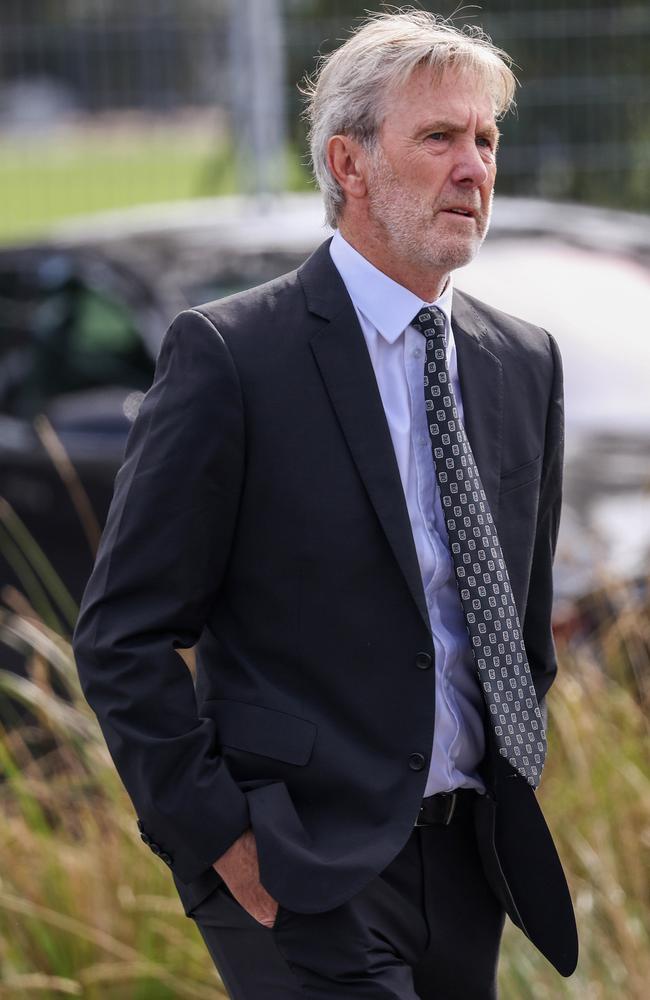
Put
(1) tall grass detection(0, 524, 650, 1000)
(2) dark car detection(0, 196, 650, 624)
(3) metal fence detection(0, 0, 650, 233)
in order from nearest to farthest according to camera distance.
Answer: (1) tall grass detection(0, 524, 650, 1000) < (2) dark car detection(0, 196, 650, 624) < (3) metal fence detection(0, 0, 650, 233)

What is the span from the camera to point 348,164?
8.07ft

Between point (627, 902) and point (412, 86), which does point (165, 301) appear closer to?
point (627, 902)

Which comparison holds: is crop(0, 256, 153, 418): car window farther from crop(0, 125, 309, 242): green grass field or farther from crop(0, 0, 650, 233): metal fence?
crop(0, 125, 309, 242): green grass field

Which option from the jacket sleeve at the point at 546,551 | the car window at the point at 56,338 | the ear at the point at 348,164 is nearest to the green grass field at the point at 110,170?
the car window at the point at 56,338

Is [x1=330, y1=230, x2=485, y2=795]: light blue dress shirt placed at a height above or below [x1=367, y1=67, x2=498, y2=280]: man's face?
below

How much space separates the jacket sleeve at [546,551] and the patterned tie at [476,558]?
25 centimetres

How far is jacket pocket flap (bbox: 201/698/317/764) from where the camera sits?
2359 millimetres

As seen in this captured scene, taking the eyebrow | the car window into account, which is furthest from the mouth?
the car window

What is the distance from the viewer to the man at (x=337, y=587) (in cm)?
233

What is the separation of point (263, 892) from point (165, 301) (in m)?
3.17

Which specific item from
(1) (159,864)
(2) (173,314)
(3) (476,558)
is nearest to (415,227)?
(3) (476,558)

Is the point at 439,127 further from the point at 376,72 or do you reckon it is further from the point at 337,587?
the point at 337,587

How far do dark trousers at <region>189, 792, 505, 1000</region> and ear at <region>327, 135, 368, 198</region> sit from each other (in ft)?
3.05

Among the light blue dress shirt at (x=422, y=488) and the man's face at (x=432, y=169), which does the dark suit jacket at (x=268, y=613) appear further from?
the man's face at (x=432, y=169)
